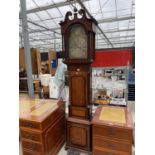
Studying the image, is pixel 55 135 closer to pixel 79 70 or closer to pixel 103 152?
pixel 103 152

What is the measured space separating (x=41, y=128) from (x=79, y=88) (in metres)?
0.59

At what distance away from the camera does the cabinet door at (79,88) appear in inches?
63.6

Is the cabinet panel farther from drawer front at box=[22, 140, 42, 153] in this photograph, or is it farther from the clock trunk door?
the clock trunk door

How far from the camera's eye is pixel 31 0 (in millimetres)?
3297

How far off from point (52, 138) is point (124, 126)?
0.83 meters

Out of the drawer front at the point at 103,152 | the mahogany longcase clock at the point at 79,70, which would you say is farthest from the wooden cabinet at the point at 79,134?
the drawer front at the point at 103,152

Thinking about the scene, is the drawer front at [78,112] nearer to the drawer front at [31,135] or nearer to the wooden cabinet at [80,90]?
the wooden cabinet at [80,90]

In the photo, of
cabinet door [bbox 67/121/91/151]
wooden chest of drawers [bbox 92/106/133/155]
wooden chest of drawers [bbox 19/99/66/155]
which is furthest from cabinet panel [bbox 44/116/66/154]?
wooden chest of drawers [bbox 92/106/133/155]

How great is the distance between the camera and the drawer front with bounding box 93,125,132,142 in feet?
4.77

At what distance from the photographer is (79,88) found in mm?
1646

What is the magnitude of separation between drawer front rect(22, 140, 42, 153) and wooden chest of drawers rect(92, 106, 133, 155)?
1.94 ft
